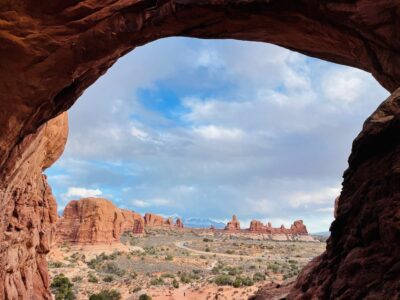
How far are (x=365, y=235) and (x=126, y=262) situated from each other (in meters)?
47.2

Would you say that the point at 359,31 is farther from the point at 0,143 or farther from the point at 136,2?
the point at 0,143

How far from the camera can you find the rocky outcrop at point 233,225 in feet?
414

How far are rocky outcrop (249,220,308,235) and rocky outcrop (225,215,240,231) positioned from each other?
24.1 ft

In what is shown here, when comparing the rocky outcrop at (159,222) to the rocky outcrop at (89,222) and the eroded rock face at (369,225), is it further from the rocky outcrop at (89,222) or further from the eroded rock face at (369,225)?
the eroded rock face at (369,225)

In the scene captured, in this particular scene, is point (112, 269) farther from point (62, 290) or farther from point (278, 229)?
point (278, 229)

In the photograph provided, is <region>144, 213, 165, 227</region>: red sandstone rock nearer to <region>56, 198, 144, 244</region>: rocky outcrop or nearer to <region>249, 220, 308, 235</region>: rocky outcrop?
<region>249, 220, 308, 235</region>: rocky outcrop

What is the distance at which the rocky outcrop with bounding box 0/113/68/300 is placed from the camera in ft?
41.7

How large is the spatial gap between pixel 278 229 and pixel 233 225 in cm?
1641

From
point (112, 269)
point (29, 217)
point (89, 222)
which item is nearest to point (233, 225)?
Answer: point (89, 222)

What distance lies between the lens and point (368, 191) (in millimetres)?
5297

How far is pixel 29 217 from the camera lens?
50.2 ft

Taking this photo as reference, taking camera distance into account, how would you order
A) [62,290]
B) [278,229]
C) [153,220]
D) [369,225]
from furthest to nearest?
[278,229], [153,220], [62,290], [369,225]

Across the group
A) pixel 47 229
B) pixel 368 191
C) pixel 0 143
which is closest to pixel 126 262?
Result: pixel 47 229

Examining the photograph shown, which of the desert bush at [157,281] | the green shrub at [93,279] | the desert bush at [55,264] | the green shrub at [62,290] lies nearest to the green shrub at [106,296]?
the green shrub at [62,290]
